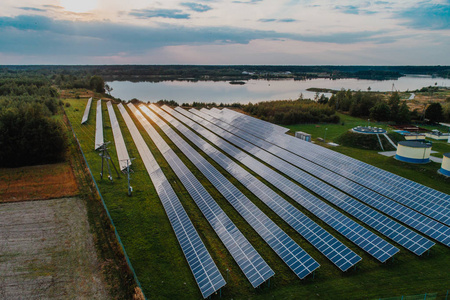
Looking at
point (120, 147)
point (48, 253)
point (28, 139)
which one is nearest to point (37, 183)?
point (28, 139)

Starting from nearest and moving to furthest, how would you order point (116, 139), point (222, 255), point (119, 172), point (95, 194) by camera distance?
point (222, 255) < point (95, 194) < point (119, 172) < point (116, 139)

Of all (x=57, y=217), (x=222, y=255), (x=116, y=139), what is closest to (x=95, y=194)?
(x=57, y=217)

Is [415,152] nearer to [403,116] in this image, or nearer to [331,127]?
[331,127]

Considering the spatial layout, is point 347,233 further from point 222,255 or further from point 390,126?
point 390,126

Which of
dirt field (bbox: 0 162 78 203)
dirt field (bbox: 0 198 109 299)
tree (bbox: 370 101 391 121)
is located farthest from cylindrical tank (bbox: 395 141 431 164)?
dirt field (bbox: 0 162 78 203)

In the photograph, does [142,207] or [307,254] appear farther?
[142,207]
